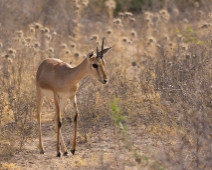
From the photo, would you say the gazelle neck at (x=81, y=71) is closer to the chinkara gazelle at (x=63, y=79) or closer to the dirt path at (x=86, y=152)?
the chinkara gazelle at (x=63, y=79)

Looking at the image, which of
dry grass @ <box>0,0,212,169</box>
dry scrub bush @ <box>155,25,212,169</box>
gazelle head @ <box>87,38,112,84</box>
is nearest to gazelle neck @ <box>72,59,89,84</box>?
gazelle head @ <box>87,38,112,84</box>

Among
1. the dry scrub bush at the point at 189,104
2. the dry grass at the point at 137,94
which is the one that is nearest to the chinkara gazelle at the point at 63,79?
the dry grass at the point at 137,94

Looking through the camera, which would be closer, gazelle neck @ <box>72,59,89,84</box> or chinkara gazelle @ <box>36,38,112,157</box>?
chinkara gazelle @ <box>36,38,112,157</box>

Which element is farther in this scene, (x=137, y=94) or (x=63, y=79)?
(x=137, y=94)

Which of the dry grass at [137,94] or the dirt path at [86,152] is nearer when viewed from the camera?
the dry grass at [137,94]

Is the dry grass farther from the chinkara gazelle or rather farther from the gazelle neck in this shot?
the gazelle neck

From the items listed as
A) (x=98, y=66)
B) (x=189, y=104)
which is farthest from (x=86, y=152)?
(x=189, y=104)

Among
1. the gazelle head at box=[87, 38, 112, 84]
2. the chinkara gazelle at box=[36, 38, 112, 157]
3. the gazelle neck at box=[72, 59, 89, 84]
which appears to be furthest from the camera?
the gazelle neck at box=[72, 59, 89, 84]

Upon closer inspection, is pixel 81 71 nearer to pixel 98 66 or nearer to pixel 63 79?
pixel 63 79

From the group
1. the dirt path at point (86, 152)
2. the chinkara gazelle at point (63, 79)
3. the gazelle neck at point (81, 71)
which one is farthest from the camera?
the gazelle neck at point (81, 71)

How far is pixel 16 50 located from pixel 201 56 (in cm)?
379

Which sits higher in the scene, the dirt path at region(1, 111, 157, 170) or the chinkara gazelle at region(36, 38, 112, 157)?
the chinkara gazelle at region(36, 38, 112, 157)

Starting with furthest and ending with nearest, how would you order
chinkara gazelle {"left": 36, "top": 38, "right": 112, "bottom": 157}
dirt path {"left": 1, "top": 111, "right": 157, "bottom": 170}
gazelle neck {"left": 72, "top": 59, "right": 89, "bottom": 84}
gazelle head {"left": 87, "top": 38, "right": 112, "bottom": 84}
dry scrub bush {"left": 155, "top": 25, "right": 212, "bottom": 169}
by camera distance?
gazelle neck {"left": 72, "top": 59, "right": 89, "bottom": 84} < chinkara gazelle {"left": 36, "top": 38, "right": 112, "bottom": 157} < gazelle head {"left": 87, "top": 38, "right": 112, "bottom": 84} < dirt path {"left": 1, "top": 111, "right": 157, "bottom": 170} < dry scrub bush {"left": 155, "top": 25, "right": 212, "bottom": 169}

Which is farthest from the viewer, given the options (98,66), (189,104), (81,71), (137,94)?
(137,94)
